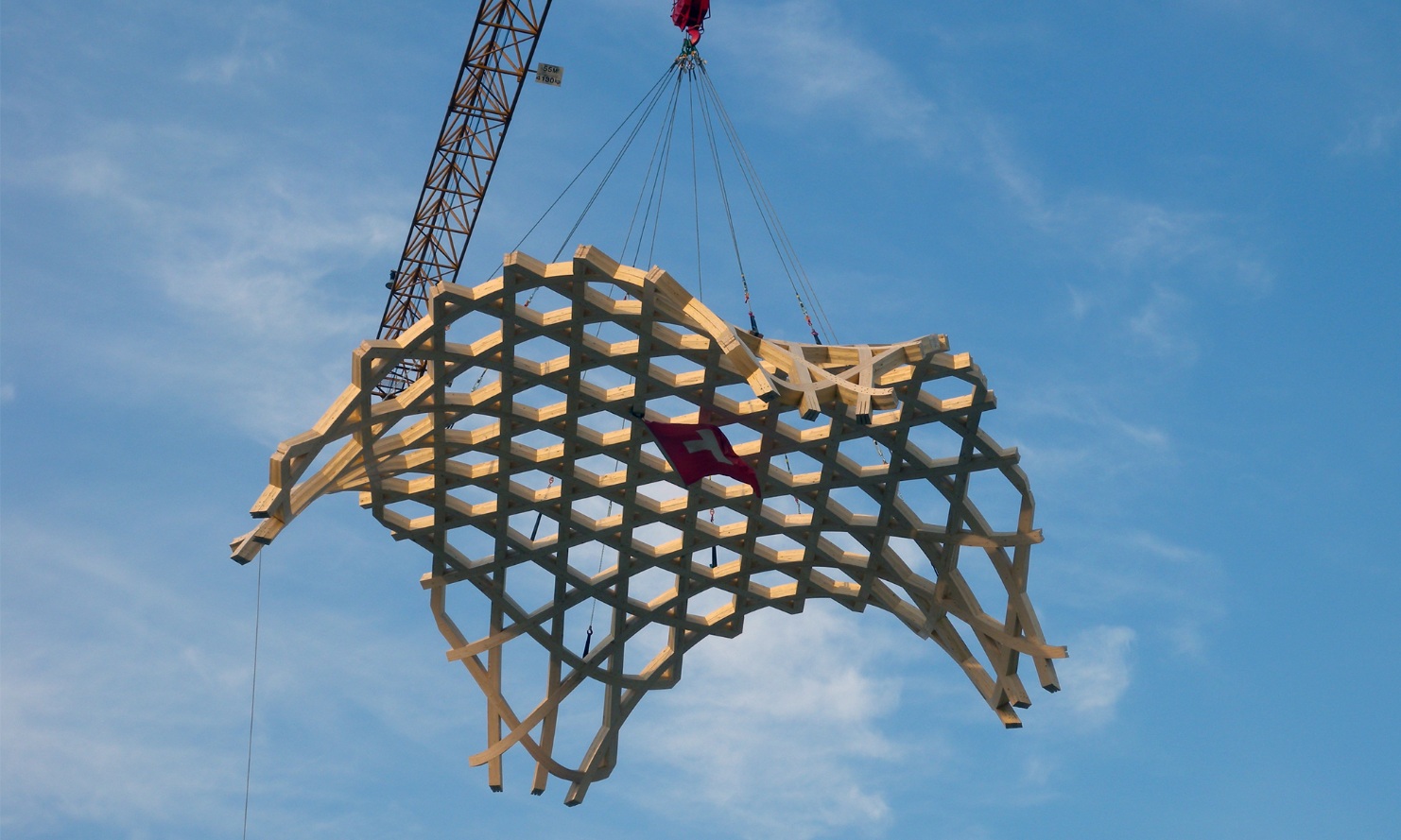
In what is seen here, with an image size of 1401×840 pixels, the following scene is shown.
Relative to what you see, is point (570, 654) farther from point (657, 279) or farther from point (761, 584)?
point (657, 279)

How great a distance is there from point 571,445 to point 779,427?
665cm

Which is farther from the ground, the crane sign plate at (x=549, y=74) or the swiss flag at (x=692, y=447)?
the crane sign plate at (x=549, y=74)

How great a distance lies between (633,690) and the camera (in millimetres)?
71812

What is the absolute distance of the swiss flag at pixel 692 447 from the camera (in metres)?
63.1

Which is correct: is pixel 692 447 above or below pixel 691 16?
below

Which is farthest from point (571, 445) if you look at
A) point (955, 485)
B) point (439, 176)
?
point (439, 176)

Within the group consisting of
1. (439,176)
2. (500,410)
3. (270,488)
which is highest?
(439,176)

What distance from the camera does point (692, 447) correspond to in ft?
207

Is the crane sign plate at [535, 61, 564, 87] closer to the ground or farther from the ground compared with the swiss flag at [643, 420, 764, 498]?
farther from the ground

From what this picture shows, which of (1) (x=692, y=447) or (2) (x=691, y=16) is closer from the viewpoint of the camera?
(1) (x=692, y=447)

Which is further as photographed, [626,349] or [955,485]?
[955,485]

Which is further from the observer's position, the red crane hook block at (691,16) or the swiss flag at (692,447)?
the red crane hook block at (691,16)

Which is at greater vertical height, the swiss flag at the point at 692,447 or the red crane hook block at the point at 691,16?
the red crane hook block at the point at 691,16

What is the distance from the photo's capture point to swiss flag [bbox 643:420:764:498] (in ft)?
207
